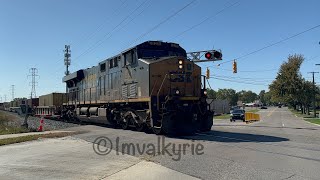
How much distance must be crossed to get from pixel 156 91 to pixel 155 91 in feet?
0.18

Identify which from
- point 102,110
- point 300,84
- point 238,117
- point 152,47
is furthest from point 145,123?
point 300,84

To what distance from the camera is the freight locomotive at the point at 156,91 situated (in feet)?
54.0

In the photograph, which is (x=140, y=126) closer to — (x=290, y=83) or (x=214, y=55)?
(x=214, y=55)

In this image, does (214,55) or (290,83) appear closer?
(214,55)

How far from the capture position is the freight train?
16466 millimetres

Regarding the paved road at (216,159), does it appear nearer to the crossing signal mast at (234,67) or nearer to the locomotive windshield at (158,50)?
the locomotive windshield at (158,50)

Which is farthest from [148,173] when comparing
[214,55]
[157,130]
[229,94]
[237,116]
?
[229,94]

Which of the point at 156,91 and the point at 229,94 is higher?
the point at 229,94

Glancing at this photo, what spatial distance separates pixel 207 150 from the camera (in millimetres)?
11852

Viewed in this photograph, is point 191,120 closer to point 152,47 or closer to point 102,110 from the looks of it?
point 152,47

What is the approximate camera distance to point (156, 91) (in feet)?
55.6

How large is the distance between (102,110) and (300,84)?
48.0 meters

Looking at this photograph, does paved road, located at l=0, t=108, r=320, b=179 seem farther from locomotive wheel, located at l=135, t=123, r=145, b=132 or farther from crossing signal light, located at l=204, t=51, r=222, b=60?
crossing signal light, located at l=204, t=51, r=222, b=60

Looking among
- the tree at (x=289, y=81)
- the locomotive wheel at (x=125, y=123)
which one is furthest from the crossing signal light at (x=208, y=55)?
the tree at (x=289, y=81)
